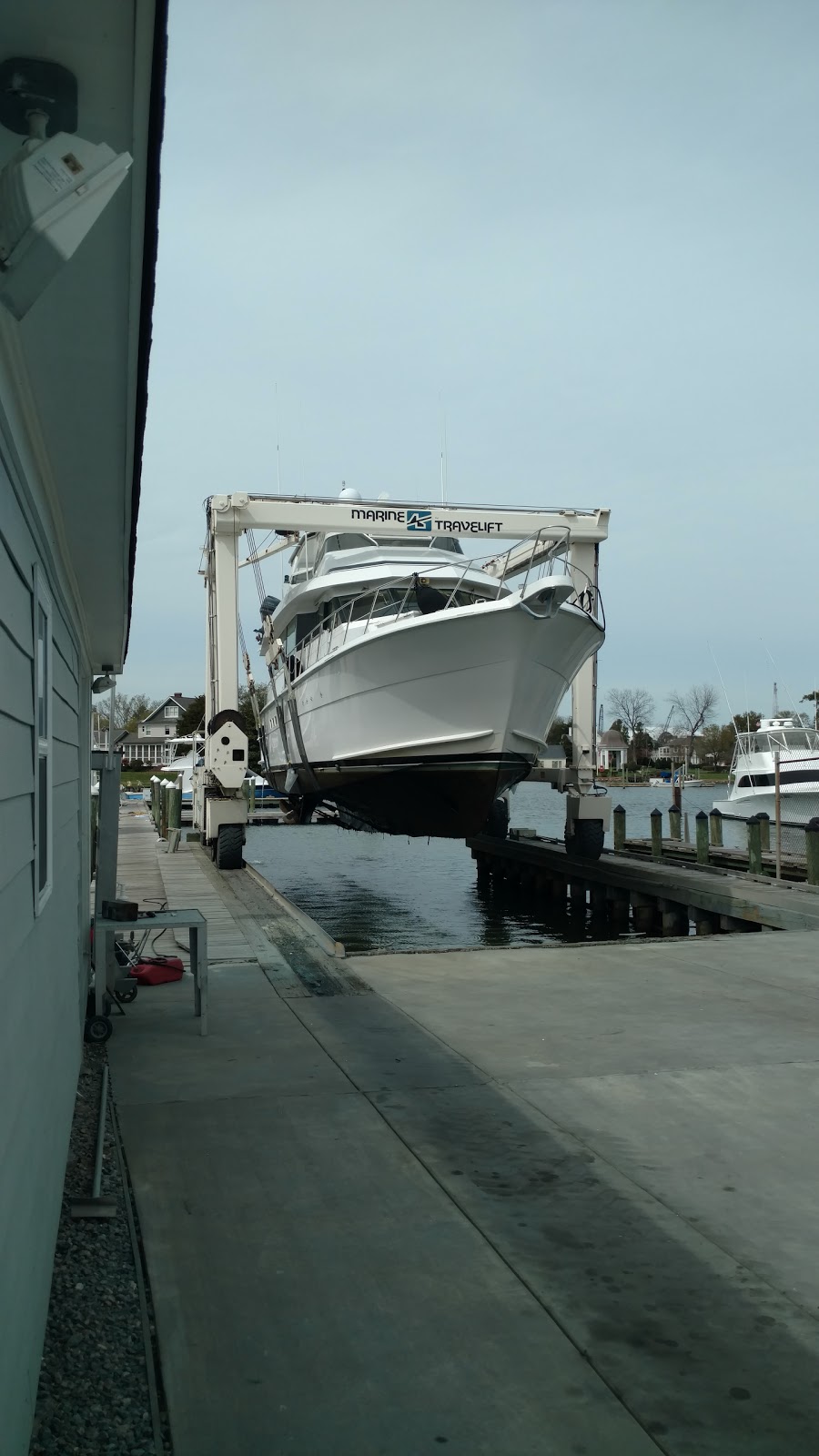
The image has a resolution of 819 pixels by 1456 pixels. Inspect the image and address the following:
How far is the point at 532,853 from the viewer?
21750mm

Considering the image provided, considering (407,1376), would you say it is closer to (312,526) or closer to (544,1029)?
(544,1029)

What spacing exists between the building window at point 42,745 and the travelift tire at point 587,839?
16.3 metres

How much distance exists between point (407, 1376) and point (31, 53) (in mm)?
3211

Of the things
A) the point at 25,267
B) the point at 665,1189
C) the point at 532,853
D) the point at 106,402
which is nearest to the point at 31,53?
the point at 25,267

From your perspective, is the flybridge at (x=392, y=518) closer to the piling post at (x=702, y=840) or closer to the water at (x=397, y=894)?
the piling post at (x=702, y=840)

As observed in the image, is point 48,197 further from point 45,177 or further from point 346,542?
point 346,542

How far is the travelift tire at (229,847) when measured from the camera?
59.2ft

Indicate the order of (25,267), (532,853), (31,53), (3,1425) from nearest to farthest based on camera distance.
→ (31,53), (25,267), (3,1425), (532,853)

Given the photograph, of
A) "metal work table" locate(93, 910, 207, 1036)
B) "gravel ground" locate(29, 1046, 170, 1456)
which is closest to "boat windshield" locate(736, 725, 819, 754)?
"metal work table" locate(93, 910, 207, 1036)

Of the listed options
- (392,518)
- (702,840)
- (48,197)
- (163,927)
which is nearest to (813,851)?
(702,840)

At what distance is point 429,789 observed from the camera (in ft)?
49.1

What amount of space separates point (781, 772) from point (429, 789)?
2218 cm

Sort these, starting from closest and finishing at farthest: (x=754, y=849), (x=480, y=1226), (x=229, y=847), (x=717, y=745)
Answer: (x=480, y=1226), (x=754, y=849), (x=229, y=847), (x=717, y=745)

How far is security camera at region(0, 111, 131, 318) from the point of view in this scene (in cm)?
185
